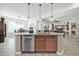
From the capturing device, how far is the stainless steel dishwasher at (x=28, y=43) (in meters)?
6.76

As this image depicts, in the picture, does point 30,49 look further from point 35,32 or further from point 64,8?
point 64,8

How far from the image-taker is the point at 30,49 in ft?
22.8

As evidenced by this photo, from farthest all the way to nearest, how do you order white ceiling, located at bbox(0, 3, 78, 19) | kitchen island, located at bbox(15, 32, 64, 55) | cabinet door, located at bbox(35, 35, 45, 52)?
cabinet door, located at bbox(35, 35, 45, 52), kitchen island, located at bbox(15, 32, 64, 55), white ceiling, located at bbox(0, 3, 78, 19)

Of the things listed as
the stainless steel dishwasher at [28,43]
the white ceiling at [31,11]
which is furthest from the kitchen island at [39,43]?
the white ceiling at [31,11]

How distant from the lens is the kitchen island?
6.76 metres

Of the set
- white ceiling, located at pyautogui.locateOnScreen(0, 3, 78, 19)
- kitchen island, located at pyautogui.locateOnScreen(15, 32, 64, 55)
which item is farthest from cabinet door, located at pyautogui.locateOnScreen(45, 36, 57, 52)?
white ceiling, located at pyautogui.locateOnScreen(0, 3, 78, 19)

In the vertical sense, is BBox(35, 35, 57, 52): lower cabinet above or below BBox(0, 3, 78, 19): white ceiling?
below

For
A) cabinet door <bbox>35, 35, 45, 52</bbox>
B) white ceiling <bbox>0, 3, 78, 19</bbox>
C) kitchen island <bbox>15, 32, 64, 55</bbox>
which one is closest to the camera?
white ceiling <bbox>0, 3, 78, 19</bbox>

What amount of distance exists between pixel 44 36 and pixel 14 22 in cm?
187

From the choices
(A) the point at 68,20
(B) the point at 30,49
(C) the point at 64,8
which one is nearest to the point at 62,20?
(A) the point at 68,20

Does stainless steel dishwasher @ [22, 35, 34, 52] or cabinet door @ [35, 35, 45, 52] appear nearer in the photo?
stainless steel dishwasher @ [22, 35, 34, 52]

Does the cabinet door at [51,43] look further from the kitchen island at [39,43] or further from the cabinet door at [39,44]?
the cabinet door at [39,44]

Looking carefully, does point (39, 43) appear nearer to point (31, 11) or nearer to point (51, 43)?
point (51, 43)

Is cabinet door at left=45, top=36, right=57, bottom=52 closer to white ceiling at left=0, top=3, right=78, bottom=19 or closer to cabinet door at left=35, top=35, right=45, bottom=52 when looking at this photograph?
cabinet door at left=35, top=35, right=45, bottom=52
